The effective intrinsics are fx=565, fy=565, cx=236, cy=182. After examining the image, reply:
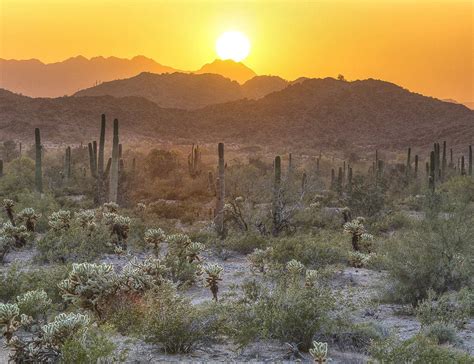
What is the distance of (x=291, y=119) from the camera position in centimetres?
8338

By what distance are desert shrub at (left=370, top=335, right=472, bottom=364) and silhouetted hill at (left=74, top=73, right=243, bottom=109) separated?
109 metres

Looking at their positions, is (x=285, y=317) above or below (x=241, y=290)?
above

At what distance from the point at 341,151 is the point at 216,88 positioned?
68345mm

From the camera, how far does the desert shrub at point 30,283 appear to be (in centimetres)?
855

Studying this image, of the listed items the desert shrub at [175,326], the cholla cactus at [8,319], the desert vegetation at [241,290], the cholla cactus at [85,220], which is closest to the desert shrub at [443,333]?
the desert vegetation at [241,290]

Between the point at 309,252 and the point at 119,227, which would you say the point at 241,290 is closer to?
the point at 309,252

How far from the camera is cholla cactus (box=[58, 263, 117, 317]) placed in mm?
7246

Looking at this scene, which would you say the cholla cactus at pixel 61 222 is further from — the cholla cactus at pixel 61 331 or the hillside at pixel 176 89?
the hillside at pixel 176 89

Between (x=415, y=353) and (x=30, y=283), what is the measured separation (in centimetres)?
604

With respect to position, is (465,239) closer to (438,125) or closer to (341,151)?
(341,151)

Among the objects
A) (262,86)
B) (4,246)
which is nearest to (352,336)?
(4,246)

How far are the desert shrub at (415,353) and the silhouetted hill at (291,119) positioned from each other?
202ft

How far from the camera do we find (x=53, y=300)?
332 inches

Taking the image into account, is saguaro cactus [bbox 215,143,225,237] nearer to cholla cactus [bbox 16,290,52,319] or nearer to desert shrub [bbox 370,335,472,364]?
cholla cactus [bbox 16,290,52,319]
